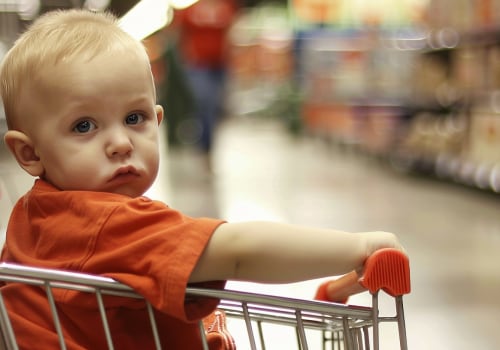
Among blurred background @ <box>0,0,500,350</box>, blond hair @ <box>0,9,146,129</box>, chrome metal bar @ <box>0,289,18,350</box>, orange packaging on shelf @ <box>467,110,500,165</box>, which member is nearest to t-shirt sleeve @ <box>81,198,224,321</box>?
chrome metal bar @ <box>0,289,18,350</box>

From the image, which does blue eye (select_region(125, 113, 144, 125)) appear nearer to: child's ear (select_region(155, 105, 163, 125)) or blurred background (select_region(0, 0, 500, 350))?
child's ear (select_region(155, 105, 163, 125))

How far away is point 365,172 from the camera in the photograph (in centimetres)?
824

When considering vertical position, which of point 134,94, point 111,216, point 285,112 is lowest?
point 285,112

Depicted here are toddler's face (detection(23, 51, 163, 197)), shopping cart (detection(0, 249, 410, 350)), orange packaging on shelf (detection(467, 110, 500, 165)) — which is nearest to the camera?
shopping cart (detection(0, 249, 410, 350))

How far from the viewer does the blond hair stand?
1.23m

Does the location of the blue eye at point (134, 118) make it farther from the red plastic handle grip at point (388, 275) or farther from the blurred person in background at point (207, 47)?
the blurred person in background at point (207, 47)

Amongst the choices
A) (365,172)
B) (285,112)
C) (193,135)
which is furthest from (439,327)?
(285,112)

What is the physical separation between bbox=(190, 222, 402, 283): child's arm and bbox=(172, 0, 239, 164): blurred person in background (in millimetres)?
6204

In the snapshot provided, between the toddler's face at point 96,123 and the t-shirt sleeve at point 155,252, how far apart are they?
3.8 inches

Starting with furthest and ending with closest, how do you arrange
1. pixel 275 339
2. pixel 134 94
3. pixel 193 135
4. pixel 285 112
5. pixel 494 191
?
pixel 285 112 → pixel 193 135 → pixel 494 191 → pixel 275 339 → pixel 134 94

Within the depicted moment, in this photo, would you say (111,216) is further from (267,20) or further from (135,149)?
(267,20)

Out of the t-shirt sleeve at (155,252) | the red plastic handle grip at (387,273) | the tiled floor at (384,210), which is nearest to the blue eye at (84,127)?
the t-shirt sleeve at (155,252)

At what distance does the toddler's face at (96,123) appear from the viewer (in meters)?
1.23

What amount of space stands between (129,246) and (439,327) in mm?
2042
